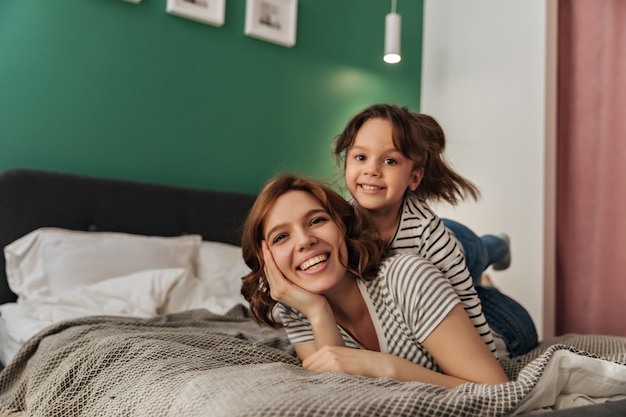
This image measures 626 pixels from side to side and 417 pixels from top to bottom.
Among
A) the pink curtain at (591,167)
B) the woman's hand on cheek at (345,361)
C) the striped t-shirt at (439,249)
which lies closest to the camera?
the woman's hand on cheek at (345,361)

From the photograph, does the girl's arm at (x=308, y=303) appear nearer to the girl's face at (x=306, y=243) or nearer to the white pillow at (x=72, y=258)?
the girl's face at (x=306, y=243)

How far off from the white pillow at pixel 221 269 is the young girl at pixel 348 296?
47.0 inches

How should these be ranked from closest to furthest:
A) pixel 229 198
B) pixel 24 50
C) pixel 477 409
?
pixel 477 409 < pixel 24 50 < pixel 229 198

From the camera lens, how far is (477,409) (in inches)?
34.8

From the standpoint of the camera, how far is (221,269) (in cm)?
288

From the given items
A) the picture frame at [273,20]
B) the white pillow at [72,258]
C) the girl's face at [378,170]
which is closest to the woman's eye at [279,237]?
the girl's face at [378,170]

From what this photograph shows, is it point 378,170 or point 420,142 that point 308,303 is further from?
point 420,142

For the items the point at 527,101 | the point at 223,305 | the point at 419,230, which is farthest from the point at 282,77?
the point at 419,230

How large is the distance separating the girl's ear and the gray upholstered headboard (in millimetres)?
1425

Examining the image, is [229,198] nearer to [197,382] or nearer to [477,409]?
[197,382]

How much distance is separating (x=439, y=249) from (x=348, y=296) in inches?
11.4

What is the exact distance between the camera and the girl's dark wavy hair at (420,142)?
162 cm

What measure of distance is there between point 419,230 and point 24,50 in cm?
229

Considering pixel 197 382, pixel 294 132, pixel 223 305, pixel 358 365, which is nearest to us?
pixel 197 382
